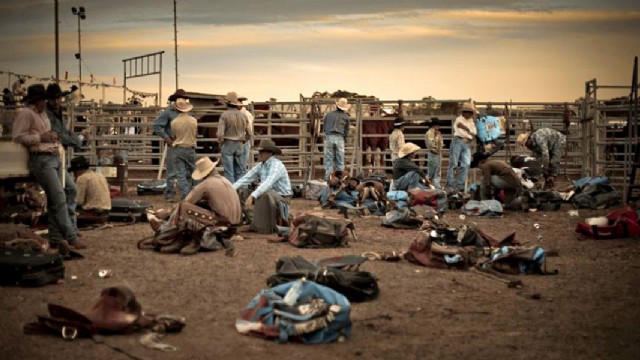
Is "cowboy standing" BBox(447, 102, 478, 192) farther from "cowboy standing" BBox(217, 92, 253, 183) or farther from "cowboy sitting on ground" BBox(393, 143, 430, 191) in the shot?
"cowboy standing" BBox(217, 92, 253, 183)

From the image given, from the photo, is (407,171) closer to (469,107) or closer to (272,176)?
(469,107)

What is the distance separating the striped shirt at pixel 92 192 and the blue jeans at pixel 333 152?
6.72 meters

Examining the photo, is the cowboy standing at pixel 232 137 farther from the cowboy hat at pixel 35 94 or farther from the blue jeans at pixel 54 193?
the cowboy hat at pixel 35 94

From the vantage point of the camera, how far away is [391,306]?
8.24 m

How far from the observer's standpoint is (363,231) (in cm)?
1383

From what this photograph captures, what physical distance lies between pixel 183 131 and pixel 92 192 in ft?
12.7

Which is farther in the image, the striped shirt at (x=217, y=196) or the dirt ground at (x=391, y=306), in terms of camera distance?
the striped shirt at (x=217, y=196)

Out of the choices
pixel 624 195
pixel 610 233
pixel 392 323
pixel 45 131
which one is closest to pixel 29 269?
pixel 45 131

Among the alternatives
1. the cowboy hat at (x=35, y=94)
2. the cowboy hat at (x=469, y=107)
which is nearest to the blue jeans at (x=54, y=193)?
the cowboy hat at (x=35, y=94)

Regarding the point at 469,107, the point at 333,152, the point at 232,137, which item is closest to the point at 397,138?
the point at 333,152

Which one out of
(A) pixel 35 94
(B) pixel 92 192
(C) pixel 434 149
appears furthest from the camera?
(C) pixel 434 149

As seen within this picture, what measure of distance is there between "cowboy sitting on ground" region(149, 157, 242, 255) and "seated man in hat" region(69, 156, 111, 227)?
158cm

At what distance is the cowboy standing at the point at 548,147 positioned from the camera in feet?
65.7

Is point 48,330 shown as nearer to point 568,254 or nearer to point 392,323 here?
point 392,323
